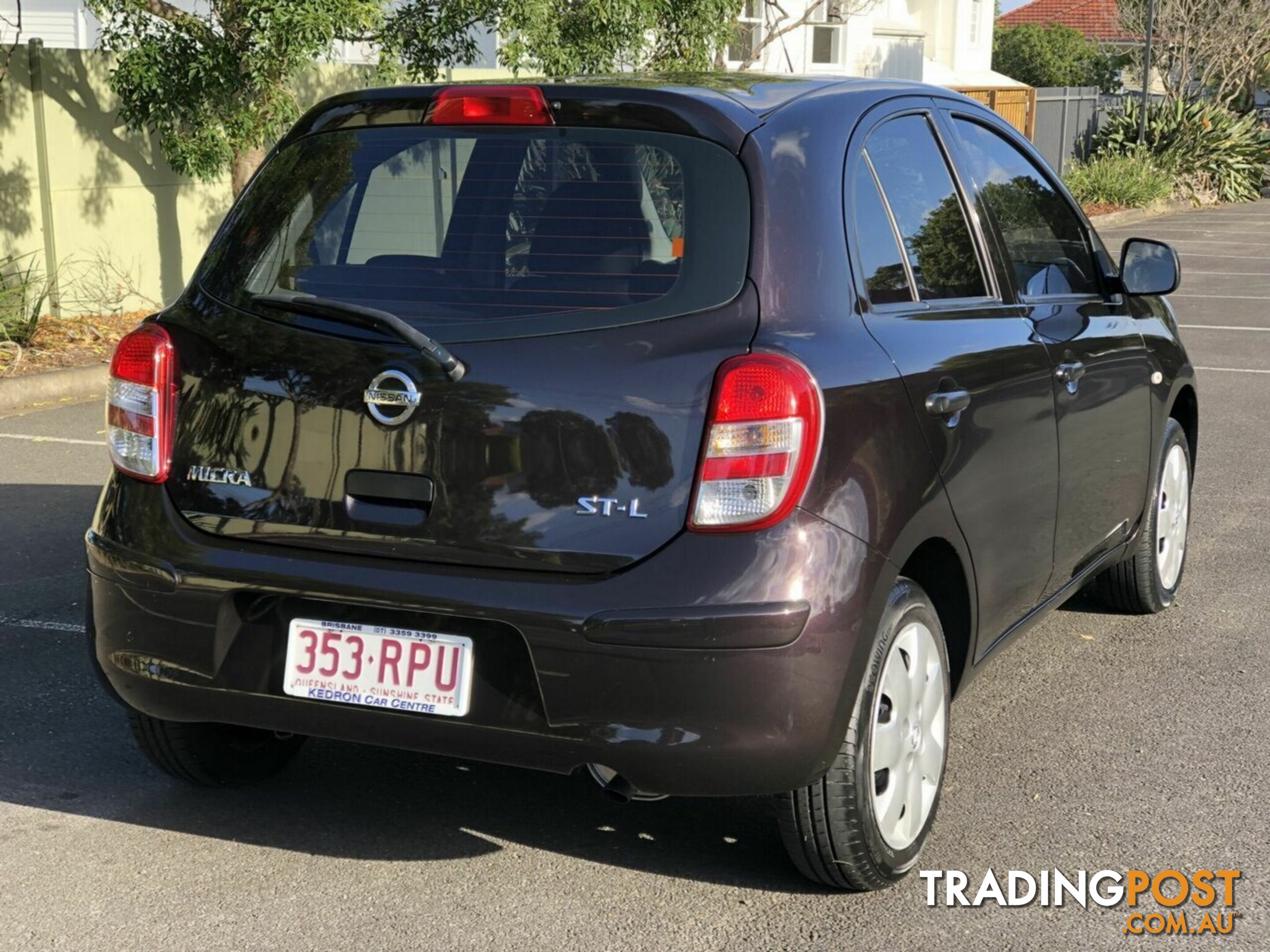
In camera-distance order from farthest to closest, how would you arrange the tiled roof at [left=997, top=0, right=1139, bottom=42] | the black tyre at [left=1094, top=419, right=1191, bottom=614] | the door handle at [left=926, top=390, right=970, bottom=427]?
the tiled roof at [left=997, top=0, right=1139, bottom=42], the black tyre at [left=1094, top=419, right=1191, bottom=614], the door handle at [left=926, top=390, right=970, bottom=427]

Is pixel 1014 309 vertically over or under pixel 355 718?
over

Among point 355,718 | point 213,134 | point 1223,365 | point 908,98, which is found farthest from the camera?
point 1223,365

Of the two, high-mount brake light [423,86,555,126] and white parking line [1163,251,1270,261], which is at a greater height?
high-mount brake light [423,86,555,126]

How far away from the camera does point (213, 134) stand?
37.2 feet

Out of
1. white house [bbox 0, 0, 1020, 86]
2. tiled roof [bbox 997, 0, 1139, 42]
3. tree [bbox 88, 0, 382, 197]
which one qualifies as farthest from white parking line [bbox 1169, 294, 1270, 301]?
tiled roof [bbox 997, 0, 1139, 42]

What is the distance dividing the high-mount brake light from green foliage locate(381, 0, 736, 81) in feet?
25.6

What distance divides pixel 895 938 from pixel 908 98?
2.02 metres

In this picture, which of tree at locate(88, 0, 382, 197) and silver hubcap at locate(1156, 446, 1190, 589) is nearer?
silver hubcap at locate(1156, 446, 1190, 589)

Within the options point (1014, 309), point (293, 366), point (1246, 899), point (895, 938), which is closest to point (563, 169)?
point (293, 366)

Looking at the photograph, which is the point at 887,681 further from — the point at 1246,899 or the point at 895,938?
the point at 1246,899

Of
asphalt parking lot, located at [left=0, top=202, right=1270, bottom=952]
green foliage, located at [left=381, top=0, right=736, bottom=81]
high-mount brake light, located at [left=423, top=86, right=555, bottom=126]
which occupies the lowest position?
asphalt parking lot, located at [left=0, top=202, right=1270, bottom=952]

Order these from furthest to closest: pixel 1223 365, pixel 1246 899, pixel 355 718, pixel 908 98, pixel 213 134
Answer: pixel 1223 365 < pixel 213 134 < pixel 908 98 < pixel 1246 899 < pixel 355 718

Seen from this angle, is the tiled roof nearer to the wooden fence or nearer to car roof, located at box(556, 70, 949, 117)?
the wooden fence

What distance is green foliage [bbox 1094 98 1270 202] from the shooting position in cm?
3338
